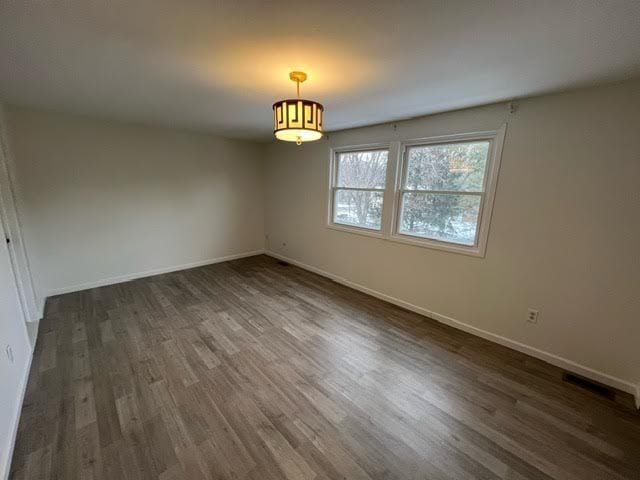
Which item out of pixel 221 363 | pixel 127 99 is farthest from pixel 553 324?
pixel 127 99

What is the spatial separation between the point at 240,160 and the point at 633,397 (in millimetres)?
5631

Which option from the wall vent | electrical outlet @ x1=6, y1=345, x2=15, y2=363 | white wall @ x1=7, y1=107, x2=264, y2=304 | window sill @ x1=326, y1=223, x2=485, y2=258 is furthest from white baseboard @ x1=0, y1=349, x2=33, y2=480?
the wall vent

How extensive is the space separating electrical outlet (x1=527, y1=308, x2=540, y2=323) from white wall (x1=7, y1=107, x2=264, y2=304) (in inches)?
183

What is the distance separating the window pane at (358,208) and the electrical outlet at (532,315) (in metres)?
1.84

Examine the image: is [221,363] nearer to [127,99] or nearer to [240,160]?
[127,99]

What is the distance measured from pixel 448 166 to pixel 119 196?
4.45 meters

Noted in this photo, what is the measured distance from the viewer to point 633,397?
1.98m

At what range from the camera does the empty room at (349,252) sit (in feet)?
4.62

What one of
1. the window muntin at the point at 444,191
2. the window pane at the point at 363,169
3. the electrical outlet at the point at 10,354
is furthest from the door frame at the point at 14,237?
the window muntin at the point at 444,191

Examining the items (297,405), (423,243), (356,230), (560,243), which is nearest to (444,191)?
(423,243)

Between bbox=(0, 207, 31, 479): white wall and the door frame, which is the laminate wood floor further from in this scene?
the door frame

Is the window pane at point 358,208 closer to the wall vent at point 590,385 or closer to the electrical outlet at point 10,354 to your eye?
the wall vent at point 590,385

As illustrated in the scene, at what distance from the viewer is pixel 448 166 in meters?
2.86

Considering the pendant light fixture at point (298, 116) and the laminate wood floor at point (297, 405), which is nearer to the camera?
the laminate wood floor at point (297, 405)
